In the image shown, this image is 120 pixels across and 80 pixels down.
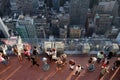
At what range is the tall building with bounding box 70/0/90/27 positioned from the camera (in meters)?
→ 57.8

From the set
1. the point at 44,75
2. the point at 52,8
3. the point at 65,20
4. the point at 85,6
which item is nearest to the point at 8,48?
the point at 44,75

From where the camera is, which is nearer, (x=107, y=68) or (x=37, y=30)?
(x=107, y=68)

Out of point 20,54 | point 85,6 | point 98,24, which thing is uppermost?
point 20,54

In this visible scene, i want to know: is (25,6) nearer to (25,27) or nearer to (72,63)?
(25,27)

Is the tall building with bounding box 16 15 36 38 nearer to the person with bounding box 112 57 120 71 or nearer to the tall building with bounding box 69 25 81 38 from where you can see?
the tall building with bounding box 69 25 81 38

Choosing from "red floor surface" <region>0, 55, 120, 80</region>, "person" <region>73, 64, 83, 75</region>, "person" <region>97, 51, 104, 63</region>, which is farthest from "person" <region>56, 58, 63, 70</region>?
"person" <region>97, 51, 104, 63</region>

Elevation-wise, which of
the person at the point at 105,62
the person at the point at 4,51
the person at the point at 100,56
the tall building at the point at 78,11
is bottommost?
the tall building at the point at 78,11

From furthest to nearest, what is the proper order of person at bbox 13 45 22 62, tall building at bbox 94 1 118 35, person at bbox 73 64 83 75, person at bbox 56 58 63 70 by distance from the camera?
tall building at bbox 94 1 118 35 → person at bbox 13 45 22 62 → person at bbox 56 58 63 70 → person at bbox 73 64 83 75

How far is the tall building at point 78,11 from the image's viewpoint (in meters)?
57.8

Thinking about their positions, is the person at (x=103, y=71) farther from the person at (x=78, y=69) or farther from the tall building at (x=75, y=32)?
the tall building at (x=75, y=32)

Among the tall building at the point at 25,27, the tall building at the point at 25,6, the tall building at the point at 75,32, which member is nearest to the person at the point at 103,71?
the tall building at the point at 25,27

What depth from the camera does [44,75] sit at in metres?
11.3

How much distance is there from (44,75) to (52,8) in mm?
56348

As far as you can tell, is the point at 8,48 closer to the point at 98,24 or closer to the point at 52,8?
the point at 98,24
